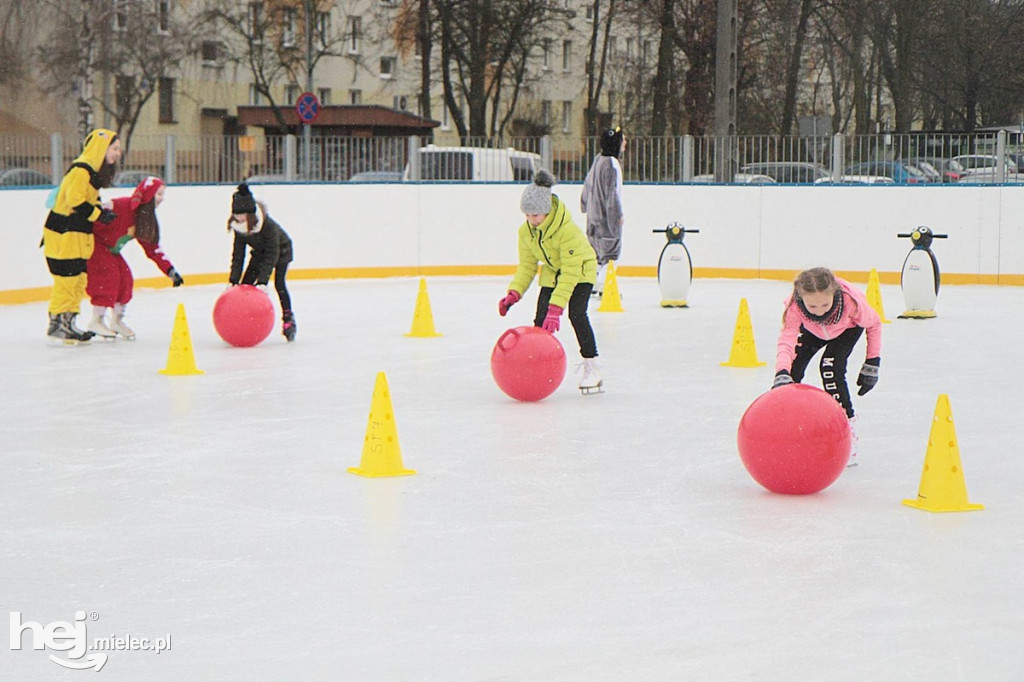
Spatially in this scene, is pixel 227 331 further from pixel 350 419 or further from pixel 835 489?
pixel 835 489

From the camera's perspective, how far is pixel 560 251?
972 centimetres

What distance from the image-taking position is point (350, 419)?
30.4 ft

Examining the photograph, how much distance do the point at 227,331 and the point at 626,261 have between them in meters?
9.93

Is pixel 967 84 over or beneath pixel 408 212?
over

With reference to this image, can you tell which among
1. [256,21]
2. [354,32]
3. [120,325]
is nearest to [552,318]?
[120,325]

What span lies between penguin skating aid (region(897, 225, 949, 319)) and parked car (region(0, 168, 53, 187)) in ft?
33.0

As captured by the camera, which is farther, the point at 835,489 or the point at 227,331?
the point at 227,331

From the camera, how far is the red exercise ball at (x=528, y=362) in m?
9.57

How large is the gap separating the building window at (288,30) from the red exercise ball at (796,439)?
4030 centimetres

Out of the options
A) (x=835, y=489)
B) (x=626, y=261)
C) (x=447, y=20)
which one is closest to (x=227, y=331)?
(x=835, y=489)

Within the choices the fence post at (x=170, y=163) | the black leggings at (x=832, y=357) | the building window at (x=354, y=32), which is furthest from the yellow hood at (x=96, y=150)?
the building window at (x=354, y=32)

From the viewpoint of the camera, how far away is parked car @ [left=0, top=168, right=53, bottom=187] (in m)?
17.2

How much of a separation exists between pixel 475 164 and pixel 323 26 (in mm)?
28134

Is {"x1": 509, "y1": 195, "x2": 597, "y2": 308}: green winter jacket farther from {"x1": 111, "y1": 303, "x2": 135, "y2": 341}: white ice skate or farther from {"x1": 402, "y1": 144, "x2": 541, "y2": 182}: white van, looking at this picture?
{"x1": 402, "y1": 144, "x2": 541, "y2": 182}: white van
